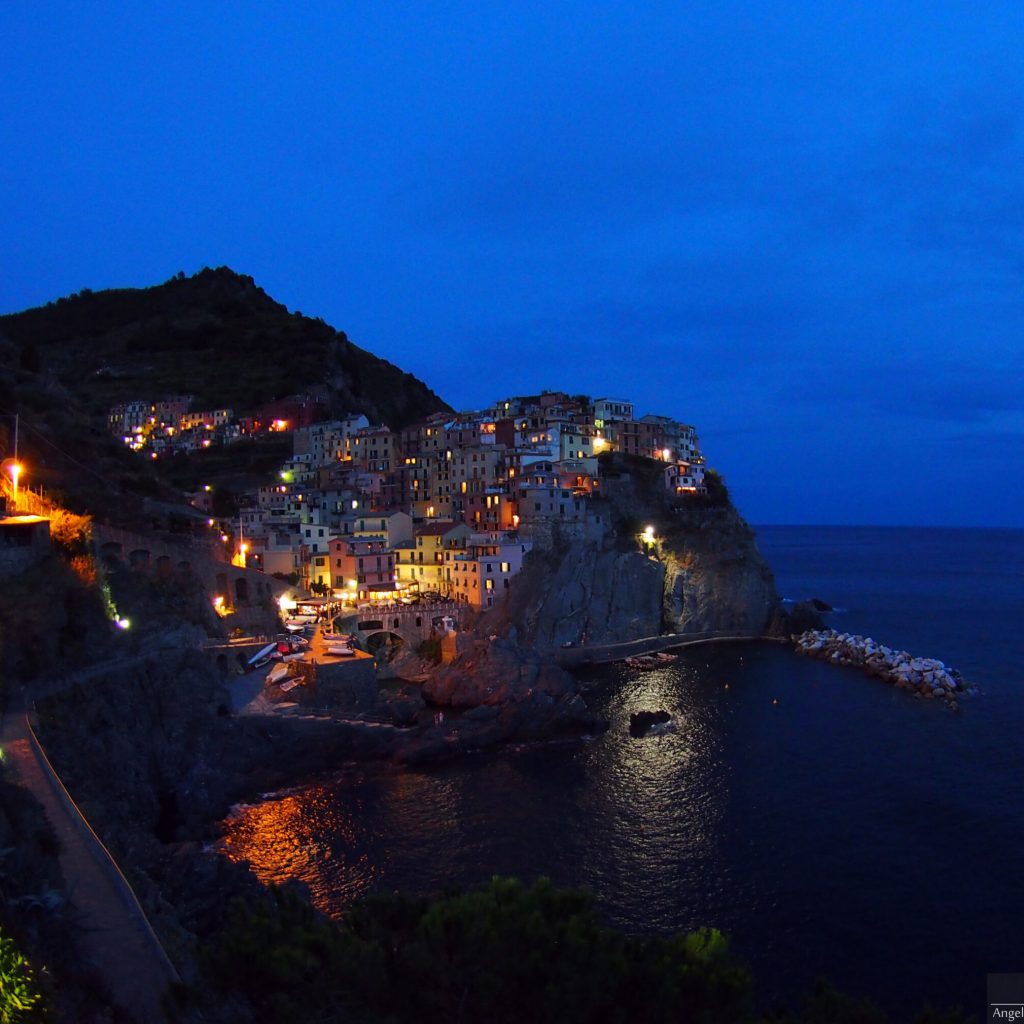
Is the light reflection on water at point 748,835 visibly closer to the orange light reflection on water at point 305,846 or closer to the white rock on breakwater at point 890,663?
the orange light reflection on water at point 305,846

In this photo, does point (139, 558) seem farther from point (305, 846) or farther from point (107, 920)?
point (107, 920)

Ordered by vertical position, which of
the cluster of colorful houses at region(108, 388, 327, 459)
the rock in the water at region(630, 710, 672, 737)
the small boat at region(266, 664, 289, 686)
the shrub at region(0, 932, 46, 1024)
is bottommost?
the rock in the water at region(630, 710, 672, 737)

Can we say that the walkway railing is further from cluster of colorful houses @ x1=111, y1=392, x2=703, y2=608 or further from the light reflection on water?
cluster of colorful houses @ x1=111, y1=392, x2=703, y2=608

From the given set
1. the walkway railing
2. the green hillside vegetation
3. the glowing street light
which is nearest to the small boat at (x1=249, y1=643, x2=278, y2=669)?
the glowing street light

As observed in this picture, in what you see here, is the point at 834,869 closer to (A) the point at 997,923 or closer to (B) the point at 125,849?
(A) the point at 997,923

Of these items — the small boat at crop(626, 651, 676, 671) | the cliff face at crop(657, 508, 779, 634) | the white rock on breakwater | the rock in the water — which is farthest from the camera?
the cliff face at crop(657, 508, 779, 634)

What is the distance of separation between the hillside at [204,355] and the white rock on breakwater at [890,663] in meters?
46.2

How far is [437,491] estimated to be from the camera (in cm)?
6794

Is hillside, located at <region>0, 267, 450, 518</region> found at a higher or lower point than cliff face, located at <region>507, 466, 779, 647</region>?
higher

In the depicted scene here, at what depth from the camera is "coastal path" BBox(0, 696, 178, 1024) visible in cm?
1016

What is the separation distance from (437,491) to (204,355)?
6238 cm

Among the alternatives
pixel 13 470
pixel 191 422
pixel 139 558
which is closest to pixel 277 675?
pixel 139 558

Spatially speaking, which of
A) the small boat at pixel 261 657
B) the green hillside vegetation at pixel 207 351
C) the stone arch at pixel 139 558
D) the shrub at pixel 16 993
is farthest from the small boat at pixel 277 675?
the green hillside vegetation at pixel 207 351

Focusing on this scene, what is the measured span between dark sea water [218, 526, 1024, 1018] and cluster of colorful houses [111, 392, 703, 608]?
626 inches
